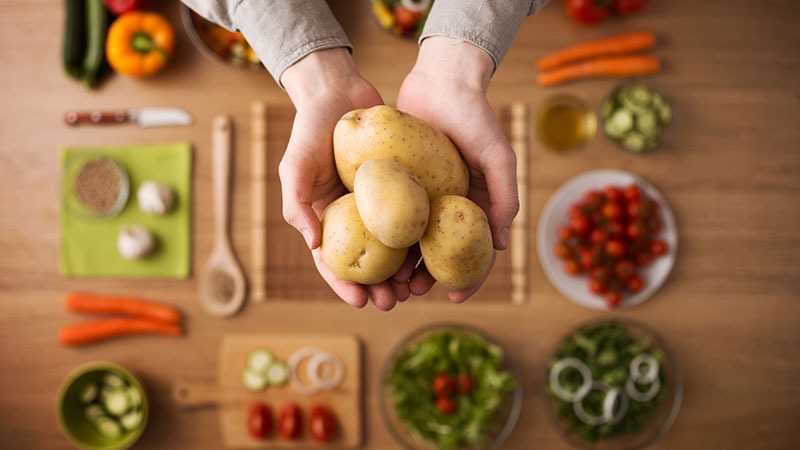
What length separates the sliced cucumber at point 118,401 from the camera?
171 centimetres

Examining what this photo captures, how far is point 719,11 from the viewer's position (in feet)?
5.42

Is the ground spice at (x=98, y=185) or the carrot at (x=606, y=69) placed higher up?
the carrot at (x=606, y=69)

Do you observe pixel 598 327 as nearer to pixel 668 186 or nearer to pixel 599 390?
pixel 599 390

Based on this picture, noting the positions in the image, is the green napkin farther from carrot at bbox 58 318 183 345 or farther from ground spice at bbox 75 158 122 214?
carrot at bbox 58 318 183 345

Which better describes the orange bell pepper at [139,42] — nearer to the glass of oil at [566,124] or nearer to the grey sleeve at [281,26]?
the grey sleeve at [281,26]

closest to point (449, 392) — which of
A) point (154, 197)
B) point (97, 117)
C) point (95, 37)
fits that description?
point (154, 197)

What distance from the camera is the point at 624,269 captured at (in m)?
1.58

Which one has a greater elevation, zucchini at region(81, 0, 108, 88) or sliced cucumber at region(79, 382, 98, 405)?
zucchini at region(81, 0, 108, 88)

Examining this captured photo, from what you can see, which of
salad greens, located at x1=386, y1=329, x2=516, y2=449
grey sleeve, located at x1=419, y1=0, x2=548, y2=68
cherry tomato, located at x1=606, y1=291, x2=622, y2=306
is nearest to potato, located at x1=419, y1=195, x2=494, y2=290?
grey sleeve, located at x1=419, y1=0, x2=548, y2=68

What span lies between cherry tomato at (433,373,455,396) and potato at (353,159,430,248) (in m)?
0.96

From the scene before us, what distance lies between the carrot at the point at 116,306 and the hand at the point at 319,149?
1.03 metres

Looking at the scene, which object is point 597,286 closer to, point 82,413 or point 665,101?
point 665,101

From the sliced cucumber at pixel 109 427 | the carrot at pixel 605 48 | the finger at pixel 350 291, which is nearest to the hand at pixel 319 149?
the finger at pixel 350 291

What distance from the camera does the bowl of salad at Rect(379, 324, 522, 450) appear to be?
5.23 ft
